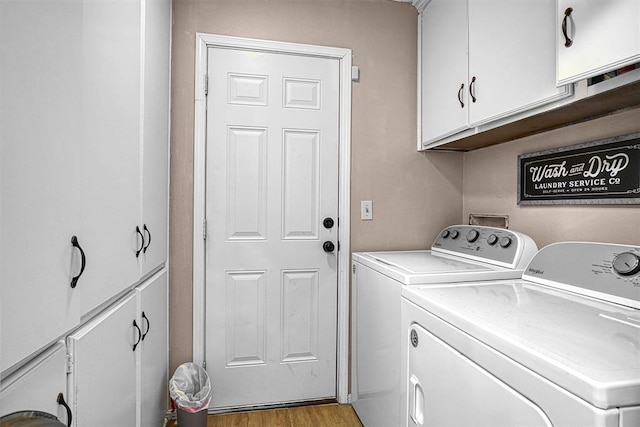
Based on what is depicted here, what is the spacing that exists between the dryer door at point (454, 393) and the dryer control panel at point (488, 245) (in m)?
0.64

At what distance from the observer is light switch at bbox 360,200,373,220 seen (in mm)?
2195

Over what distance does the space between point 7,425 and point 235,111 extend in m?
1.78

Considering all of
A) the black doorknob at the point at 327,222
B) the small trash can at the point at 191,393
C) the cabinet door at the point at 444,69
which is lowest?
the small trash can at the point at 191,393

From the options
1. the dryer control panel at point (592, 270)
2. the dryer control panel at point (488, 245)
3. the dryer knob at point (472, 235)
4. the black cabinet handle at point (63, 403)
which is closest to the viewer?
the black cabinet handle at point (63, 403)

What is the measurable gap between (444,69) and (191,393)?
2.22 meters

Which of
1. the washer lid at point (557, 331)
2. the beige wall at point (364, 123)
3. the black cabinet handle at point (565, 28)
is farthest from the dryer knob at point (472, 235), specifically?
the black cabinet handle at point (565, 28)

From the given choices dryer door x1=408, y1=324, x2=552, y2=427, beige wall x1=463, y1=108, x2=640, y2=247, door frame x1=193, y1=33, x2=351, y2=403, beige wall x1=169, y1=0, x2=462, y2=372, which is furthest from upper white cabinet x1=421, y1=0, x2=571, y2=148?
dryer door x1=408, y1=324, x2=552, y2=427

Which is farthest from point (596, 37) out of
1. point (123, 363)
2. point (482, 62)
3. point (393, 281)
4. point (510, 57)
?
point (123, 363)

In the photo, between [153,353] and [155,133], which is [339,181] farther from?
[153,353]

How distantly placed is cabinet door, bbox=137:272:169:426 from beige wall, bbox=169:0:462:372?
0.53ft

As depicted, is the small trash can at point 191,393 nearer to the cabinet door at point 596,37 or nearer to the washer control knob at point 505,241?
the washer control knob at point 505,241

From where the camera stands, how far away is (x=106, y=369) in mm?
1009

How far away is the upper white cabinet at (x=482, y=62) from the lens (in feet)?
4.21

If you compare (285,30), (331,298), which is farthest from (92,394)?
(285,30)
